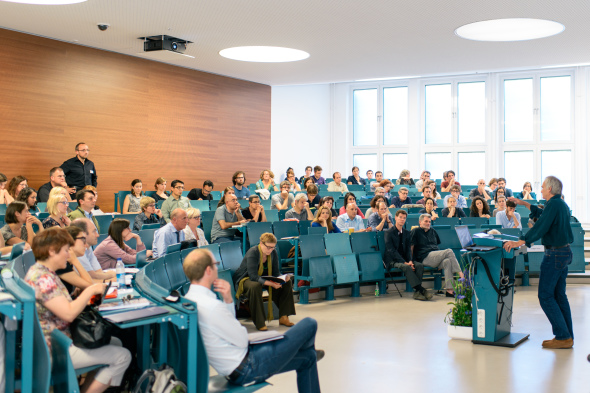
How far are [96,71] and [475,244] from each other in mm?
7843

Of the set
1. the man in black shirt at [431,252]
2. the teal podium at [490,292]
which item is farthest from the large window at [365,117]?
the teal podium at [490,292]

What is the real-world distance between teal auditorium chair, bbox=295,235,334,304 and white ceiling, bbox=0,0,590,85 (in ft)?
10.7

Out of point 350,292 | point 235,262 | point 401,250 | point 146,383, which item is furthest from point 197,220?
point 146,383

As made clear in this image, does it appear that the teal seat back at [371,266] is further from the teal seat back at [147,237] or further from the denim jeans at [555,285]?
the denim jeans at [555,285]

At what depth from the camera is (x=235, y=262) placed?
22.0ft

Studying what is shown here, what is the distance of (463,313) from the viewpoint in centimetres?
593

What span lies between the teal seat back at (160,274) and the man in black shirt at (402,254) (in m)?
4.29

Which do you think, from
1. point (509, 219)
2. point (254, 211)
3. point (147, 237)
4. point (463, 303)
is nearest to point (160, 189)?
point (254, 211)

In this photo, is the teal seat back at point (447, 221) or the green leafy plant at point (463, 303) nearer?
the green leafy plant at point (463, 303)

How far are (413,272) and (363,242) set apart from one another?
0.86m

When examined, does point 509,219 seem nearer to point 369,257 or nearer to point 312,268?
point 369,257

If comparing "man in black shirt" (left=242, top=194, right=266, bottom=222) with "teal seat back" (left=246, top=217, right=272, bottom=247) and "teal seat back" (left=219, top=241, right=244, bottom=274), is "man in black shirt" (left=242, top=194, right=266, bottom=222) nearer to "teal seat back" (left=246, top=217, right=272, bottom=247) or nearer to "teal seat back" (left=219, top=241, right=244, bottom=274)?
"teal seat back" (left=246, top=217, right=272, bottom=247)

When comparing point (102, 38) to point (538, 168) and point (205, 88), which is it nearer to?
point (205, 88)

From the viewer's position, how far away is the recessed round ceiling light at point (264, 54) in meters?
11.9
